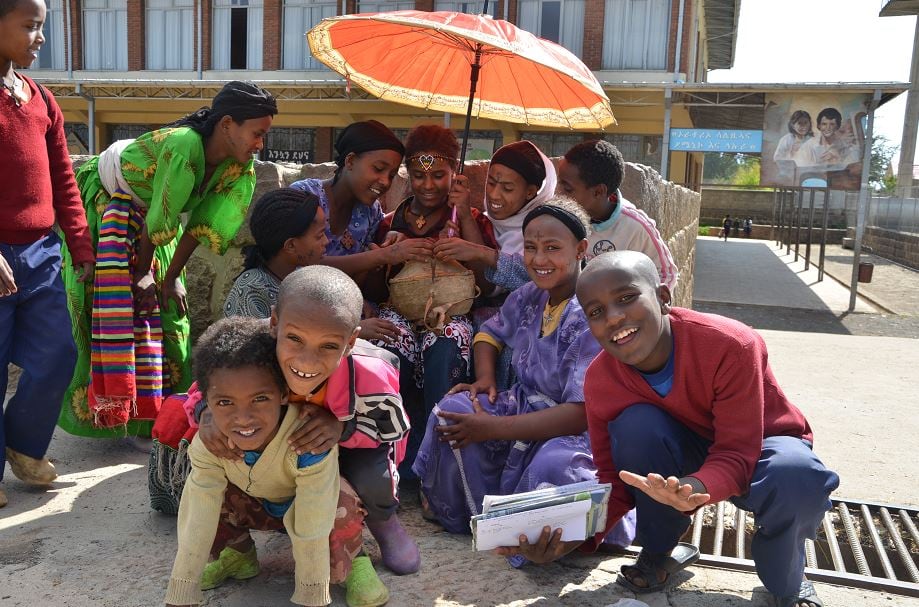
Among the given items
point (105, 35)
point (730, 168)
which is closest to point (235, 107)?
point (105, 35)

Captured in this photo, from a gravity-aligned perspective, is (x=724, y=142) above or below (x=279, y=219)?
above

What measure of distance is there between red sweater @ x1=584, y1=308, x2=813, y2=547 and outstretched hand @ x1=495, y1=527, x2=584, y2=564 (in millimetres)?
260

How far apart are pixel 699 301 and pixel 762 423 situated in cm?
885

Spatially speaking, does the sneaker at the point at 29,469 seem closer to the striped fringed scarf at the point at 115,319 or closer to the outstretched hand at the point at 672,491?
the striped fringed scarf at the point at 115,319

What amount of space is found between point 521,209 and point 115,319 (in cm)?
171

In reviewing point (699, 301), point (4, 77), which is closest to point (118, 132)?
point (699, 301)

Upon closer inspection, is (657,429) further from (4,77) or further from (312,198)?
(4,77)

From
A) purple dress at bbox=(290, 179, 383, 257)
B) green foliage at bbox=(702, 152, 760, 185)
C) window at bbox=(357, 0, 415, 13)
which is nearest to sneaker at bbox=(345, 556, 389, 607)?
purple dress at bbox=(290, 179, 383, 257)

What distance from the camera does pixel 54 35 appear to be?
69.2 feet

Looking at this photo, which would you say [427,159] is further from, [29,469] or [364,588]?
[29,469]

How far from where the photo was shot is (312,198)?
291 cm

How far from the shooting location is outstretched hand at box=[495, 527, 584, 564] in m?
2.11

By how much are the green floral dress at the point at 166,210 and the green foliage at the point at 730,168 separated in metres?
64.8

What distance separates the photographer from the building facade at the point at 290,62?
17.6 m
